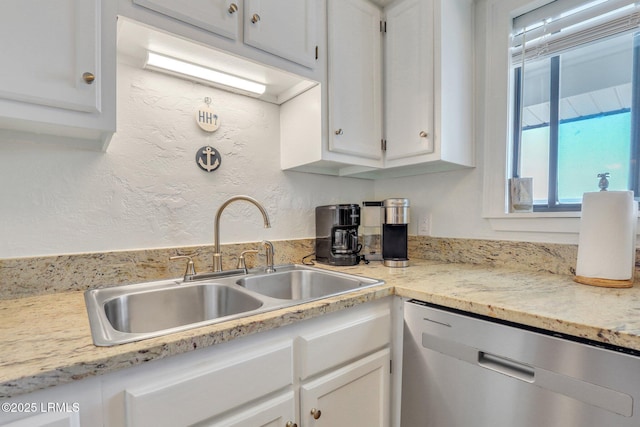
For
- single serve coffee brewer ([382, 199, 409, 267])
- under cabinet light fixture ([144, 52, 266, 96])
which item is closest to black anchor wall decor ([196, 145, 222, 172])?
under cabinet light fixture ([144, 52, 266, 96])

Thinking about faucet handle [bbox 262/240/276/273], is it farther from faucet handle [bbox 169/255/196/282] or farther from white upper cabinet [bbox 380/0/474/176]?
white upper cabinet [bbox 380/0/474/176]

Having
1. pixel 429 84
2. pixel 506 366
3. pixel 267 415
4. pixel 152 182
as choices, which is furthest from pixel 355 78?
pixel 267 415

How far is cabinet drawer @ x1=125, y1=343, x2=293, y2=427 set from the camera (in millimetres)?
647

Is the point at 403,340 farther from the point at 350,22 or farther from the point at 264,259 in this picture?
the point at 350,22

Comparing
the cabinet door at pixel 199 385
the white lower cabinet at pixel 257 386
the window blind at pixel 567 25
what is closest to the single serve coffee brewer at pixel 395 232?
the white lower cabinet at pixel 257 386

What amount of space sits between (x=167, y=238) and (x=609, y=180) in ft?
6.25

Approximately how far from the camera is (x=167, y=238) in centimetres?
132

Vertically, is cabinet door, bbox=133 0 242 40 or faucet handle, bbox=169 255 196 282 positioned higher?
cabinet door, bbox=133 0 242 40

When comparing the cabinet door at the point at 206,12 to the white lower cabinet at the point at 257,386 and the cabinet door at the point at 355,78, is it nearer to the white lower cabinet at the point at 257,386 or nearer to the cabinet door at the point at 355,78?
the cabinet door at the point at 355,78

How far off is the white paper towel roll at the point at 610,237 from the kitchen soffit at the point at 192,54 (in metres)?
1.24

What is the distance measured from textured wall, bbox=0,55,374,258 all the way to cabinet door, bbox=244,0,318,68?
378 mm

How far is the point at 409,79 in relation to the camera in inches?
61.1

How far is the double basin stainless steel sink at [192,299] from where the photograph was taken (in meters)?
1.01

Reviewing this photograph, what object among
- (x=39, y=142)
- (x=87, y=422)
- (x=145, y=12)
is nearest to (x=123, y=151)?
(x=39, y=142)
